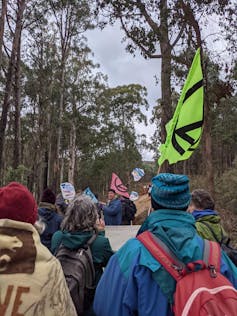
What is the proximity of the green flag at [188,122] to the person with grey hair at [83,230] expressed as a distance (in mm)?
1025

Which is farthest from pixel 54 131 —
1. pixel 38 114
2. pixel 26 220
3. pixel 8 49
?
pixel 26 220

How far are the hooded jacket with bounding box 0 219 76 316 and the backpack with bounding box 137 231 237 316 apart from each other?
1.46ft

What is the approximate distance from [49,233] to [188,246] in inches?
113

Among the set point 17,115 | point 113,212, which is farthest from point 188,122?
point 17,115

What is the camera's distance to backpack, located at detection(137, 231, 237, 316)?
183 centimetres

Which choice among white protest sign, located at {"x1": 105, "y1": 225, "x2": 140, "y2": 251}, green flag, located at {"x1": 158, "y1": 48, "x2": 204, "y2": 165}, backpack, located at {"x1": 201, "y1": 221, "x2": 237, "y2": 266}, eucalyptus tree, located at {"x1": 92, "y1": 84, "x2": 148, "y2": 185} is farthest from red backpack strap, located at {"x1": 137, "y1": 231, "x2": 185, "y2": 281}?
eucalyptus tree, located at {"x1": 92, "y1": 84, "x2": 148, "y2": 185}

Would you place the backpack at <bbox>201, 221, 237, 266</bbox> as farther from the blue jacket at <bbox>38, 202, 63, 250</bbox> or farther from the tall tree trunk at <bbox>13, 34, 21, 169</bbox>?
the tall tree trunk at <bbox>13, 34, 21, 169</bbox>

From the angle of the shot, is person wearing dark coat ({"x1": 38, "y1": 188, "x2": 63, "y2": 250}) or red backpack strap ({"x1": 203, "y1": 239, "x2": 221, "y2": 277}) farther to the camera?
person wearing dark coat ({"x1": 38, "y1": 188, "x2": 63, "y2": 250})

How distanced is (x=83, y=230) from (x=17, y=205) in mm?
1062

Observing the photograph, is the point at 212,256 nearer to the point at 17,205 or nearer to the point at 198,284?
the point at 198,284

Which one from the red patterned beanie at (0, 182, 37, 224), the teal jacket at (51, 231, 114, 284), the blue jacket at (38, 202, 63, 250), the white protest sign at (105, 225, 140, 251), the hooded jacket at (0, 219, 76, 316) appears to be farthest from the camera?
the white protest sign at (105, 225, 140, 251)

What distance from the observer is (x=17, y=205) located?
77.3 inches

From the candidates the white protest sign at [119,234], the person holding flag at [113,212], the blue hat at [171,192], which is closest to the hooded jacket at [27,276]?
the blue hat at [171,192]

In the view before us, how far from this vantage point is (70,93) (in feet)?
108
